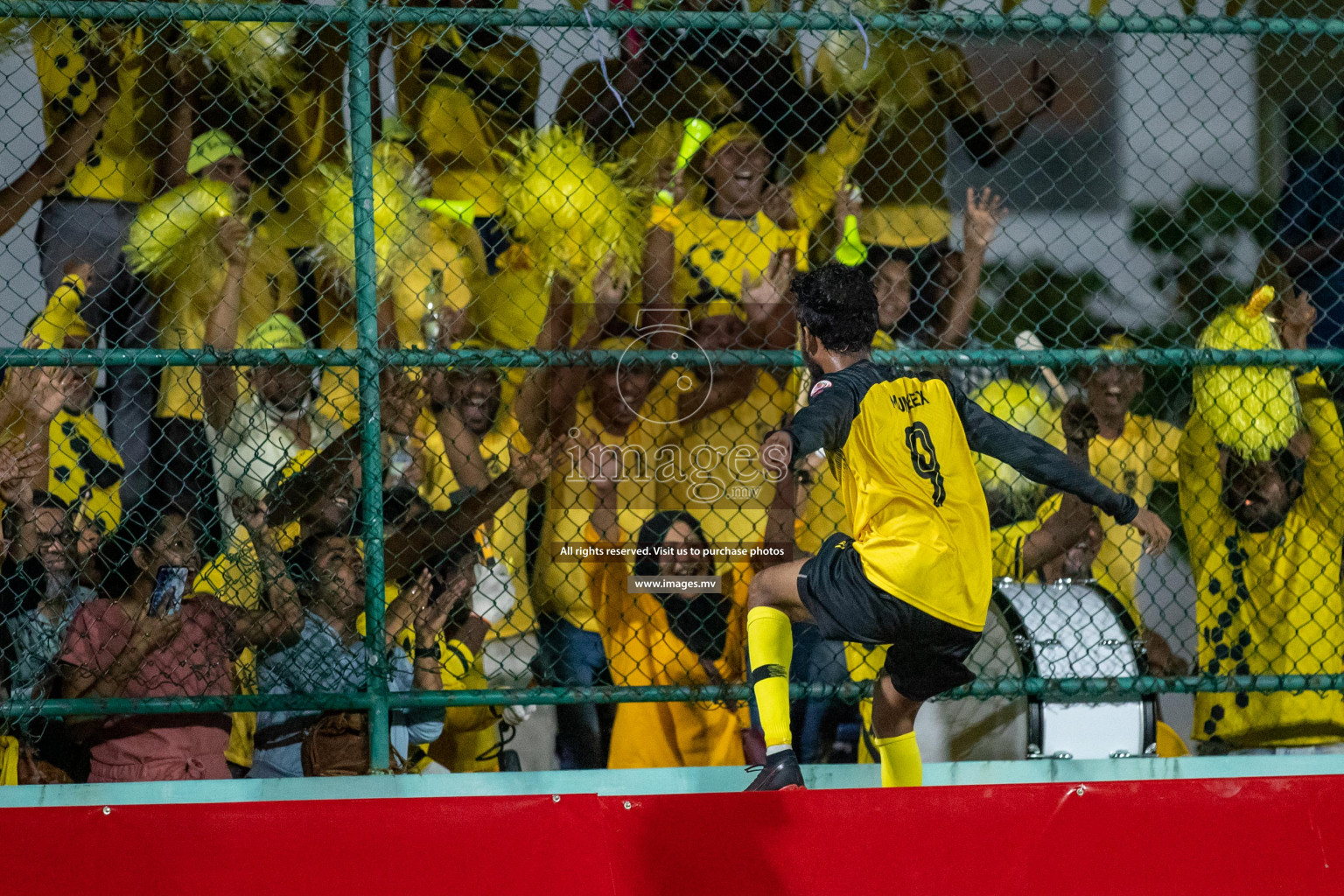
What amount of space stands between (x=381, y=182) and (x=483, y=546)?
125 cm

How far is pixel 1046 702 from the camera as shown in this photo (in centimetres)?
375

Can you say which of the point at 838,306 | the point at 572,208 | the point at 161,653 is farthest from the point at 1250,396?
the point at 161,653

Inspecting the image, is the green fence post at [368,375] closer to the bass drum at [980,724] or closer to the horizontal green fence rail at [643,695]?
the horizontal green fence rail at [643,695]

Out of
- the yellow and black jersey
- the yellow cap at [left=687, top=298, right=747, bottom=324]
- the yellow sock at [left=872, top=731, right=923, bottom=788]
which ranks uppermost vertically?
the yellow cap at [left=687, top=298, right=747, bottom=324]

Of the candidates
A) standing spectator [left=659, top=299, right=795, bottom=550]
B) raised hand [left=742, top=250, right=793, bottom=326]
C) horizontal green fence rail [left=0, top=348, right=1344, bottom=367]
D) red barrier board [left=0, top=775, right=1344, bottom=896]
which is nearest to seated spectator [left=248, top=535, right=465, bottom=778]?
horizontal green fence rail [left=0, top=348, right=1344, bottom=367]

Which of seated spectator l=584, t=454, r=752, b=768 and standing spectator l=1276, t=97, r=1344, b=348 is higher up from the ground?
standing spectator l=1276, t=97, r=1344, b=348

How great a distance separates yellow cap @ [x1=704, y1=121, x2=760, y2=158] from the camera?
432 cm

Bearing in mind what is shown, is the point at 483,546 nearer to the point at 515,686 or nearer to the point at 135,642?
the point at 515,686

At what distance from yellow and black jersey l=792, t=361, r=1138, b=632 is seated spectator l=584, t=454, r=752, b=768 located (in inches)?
28.0

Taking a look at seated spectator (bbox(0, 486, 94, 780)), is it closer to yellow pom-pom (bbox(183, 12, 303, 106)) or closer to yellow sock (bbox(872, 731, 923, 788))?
yellow pom-pom (bbox(183, 12, 303, 106))

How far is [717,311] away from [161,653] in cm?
191

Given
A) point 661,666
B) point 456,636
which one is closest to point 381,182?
point 456,636

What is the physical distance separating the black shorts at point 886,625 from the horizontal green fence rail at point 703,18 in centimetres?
146

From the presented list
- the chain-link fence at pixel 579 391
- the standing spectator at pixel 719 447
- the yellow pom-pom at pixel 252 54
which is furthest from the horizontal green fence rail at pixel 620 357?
the yellow pom-pom at pixel 252 54
